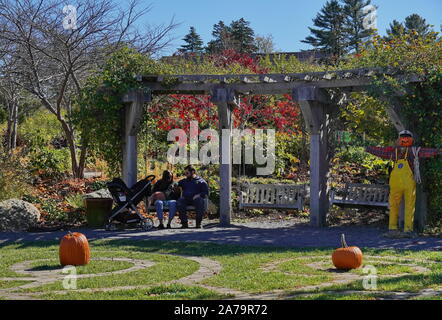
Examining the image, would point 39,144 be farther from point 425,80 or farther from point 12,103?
point 425,80

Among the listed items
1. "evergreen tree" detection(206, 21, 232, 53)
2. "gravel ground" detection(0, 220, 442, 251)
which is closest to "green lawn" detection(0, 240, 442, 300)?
"gravel ground" detection(0, 220, 442, 251)

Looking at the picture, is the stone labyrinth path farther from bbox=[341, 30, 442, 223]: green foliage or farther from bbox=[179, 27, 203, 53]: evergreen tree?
bbox=[179, 27, 203, 53]: evergreen tree

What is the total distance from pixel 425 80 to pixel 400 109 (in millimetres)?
666

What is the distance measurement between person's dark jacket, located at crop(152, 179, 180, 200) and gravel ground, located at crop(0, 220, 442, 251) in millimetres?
773

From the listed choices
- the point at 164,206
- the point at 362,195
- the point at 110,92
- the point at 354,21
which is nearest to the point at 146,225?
the point at 164,206

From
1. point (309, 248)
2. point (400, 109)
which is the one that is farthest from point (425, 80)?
point (309, 248)

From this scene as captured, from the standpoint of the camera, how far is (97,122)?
43.8 ft

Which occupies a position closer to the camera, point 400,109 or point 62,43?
point 400,109

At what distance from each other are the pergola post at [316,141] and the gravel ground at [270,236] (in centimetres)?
44

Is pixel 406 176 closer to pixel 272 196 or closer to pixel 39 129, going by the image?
pixel 272 196

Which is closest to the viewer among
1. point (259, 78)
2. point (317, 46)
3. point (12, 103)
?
point (259, 78)
